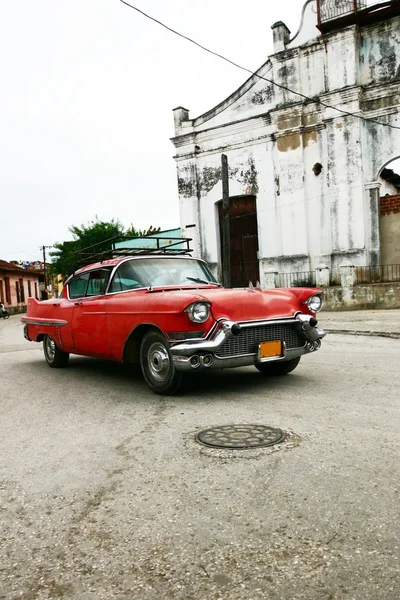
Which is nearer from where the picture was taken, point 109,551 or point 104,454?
point 109,551

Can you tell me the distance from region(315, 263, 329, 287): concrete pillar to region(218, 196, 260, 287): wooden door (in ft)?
10.6

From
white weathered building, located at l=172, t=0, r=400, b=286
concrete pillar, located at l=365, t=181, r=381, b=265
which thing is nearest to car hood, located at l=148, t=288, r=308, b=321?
concrete pillar, located at l=365, t=181, r=381, b=265

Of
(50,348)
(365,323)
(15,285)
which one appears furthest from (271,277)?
(15,285)

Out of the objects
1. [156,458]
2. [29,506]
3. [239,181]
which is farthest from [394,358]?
[239,181]

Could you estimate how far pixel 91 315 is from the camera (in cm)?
646

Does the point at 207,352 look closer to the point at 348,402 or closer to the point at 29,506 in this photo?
the point at 348,402

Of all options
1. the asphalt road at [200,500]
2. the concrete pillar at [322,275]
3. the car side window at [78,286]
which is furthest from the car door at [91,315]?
the concrete pillar at [322,275]

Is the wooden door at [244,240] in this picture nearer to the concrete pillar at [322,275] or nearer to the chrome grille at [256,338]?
the concrete pillar at [322,275]

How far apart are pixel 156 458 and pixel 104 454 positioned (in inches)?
16.0

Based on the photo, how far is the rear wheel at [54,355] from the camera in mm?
7775

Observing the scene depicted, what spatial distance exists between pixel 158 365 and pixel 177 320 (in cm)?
63

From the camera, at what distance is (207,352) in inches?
197

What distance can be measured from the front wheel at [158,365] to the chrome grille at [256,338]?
0.53 meters

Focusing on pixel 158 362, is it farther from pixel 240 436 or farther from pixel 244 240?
pixel 244 240
